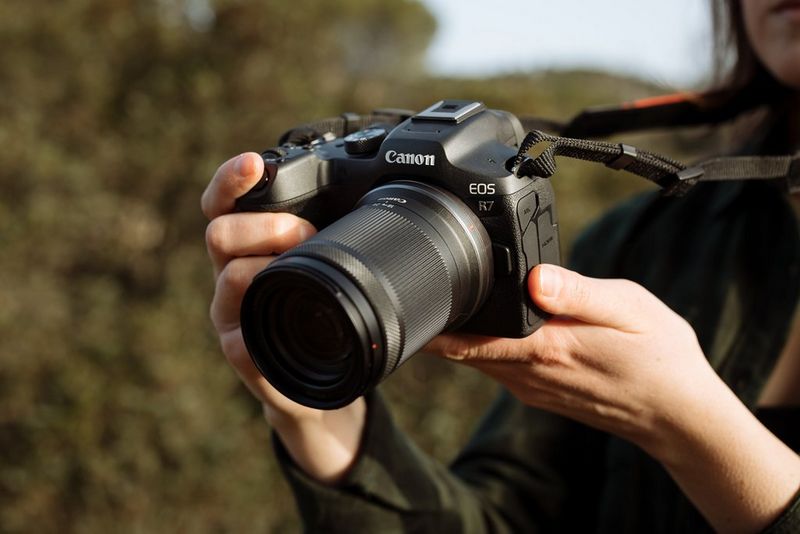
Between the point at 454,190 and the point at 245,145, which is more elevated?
the point at 454,190

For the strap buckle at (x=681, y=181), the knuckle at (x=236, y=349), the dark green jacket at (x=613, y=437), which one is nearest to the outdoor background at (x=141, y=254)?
the dark green jacket at (x=613, y=437)

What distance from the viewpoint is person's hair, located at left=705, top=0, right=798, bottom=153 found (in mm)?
1549

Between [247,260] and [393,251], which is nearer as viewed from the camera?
[393,251]

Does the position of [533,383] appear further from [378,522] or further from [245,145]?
[245,145]

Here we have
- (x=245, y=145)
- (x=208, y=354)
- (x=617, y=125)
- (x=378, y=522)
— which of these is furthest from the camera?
(x=245, y=145)

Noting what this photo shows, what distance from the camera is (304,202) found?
1144mm

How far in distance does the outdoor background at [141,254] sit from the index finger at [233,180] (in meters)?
1.68

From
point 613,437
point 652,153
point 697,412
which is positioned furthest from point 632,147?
point 613,437

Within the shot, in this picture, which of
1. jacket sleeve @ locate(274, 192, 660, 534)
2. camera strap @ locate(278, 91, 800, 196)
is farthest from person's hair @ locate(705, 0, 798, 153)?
jacket sleeve @ locate(274, 192, 660, 534)

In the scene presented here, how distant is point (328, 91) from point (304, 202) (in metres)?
2.44

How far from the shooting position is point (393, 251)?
947mm

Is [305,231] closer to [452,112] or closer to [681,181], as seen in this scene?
[452,112]

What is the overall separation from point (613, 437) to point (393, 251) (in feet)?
2.29

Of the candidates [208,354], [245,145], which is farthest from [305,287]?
[245,145]
